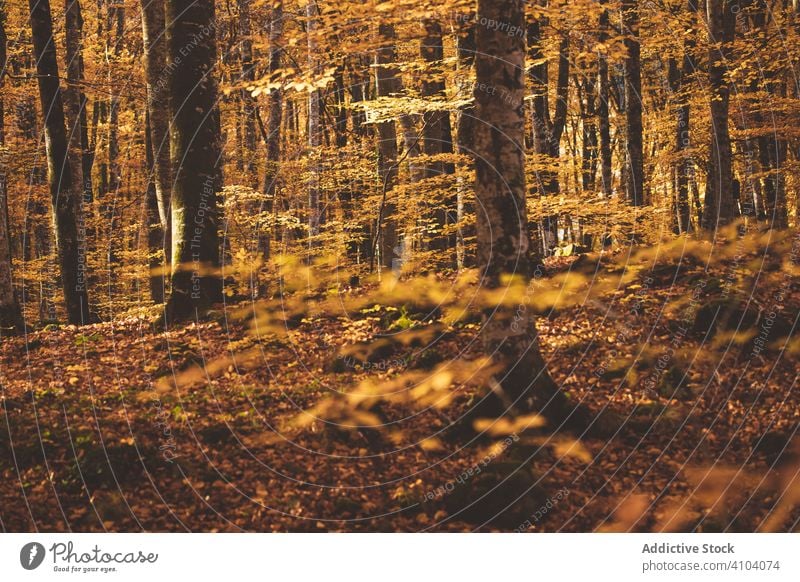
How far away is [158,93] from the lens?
37.3 ft

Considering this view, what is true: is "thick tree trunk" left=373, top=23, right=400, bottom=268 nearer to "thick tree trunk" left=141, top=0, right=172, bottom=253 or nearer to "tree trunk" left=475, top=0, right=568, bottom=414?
"thick tree trunk" left=141, top=0, right=172, bottom=253

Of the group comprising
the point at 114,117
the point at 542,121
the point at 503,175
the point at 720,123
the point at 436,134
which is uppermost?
the point at 114,117

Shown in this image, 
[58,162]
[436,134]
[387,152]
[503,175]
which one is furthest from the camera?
[436,134]

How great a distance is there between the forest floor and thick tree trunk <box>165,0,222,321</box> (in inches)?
41.8

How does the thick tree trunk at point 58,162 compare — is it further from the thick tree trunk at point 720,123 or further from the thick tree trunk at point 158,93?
the thick tree trunk at point 720,123

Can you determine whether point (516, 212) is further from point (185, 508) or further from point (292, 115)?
point (292, 115)

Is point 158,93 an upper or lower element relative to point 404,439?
upper

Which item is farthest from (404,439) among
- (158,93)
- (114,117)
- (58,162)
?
(114,117)

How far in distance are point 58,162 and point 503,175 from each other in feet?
34.0

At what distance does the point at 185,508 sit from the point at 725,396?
6035mm

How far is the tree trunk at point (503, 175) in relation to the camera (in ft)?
20.1

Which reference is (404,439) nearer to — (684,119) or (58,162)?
(58,162)

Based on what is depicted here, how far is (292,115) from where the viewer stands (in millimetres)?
29641

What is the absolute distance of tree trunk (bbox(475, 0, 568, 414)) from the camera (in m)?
6.14
